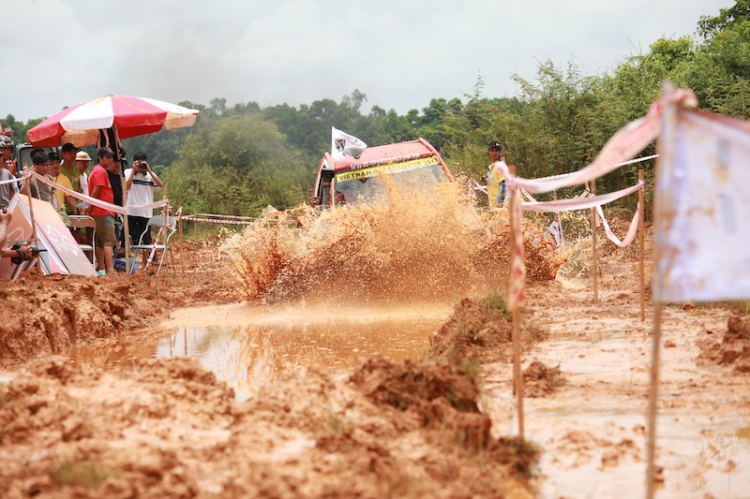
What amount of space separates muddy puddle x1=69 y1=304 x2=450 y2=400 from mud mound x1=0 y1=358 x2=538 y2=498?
4.42ft

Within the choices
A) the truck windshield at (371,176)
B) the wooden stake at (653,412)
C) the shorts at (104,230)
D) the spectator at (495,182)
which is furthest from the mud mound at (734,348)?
the shorts at (104,230)

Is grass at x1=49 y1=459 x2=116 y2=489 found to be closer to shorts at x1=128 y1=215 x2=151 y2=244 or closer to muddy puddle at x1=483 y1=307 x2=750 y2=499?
muddy puddle at x1=483 y1=307 x2=750 y2=499

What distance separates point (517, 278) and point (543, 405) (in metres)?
1.19

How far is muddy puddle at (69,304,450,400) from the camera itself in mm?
7522

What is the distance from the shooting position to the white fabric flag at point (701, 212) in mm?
3449

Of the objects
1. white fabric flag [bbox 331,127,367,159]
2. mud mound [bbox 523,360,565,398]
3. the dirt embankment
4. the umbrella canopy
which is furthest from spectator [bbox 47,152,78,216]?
mud mound [bbox 523,360,565,398]

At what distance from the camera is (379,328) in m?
9.50

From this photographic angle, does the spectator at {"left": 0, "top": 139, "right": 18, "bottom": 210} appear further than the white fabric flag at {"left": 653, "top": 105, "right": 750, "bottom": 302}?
Yes

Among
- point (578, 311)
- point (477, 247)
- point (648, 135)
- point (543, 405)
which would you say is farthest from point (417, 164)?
point (648, 135)

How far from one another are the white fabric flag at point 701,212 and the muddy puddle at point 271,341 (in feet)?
11.5

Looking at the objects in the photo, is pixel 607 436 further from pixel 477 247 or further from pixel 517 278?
pixel 477 247

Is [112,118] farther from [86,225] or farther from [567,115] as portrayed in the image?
[567,115]

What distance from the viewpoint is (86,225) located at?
12.0 metres

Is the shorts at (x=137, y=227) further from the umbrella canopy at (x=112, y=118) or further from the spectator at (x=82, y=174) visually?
the umbrella canopy at (x=112, y=118)
